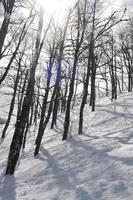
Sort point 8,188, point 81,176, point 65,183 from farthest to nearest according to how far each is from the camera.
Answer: point 8,188
point 81,176
point 65,183

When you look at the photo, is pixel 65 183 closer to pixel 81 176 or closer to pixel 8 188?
pixel 81 176

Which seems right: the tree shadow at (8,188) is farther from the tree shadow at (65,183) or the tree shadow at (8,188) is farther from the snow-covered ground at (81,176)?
the tree shadow at (65,183)

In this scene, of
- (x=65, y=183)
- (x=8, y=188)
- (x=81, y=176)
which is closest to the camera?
(x=65, y=183)

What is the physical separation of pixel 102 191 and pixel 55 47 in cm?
1445

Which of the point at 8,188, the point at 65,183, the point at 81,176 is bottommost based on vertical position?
the point at 8,188

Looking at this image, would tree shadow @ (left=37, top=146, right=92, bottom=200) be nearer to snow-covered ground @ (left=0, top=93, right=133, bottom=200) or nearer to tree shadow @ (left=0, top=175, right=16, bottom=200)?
snow-covered ground @ (left=0, top=93, right=133, bottom=200)

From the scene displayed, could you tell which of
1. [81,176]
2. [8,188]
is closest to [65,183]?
[81,176]

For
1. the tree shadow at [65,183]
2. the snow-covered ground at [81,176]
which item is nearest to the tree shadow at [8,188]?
the snow-covered ground at [81,176]

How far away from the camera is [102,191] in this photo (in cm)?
838

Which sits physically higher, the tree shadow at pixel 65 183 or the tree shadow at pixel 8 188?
the tree shadow at pixel 65 183

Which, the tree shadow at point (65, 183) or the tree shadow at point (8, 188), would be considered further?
the tree shadow at point (8, 188)

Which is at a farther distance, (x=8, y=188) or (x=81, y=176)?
(x=8, y=188)

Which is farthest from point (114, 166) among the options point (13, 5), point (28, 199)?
point (13, 5)

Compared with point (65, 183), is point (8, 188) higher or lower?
lower
